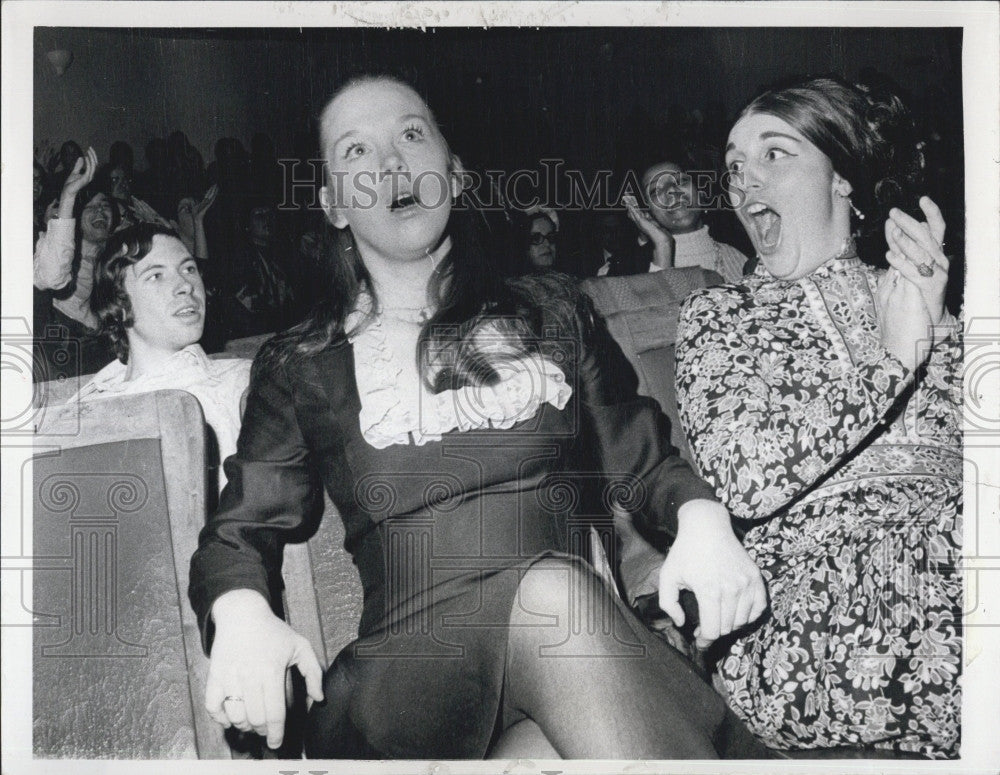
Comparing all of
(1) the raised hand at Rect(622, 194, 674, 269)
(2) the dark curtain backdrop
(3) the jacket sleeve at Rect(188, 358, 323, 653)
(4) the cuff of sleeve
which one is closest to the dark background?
(2) the dark curtain backdrop

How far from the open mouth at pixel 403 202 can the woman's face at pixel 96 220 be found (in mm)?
758

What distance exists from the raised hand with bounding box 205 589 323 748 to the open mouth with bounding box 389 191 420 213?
1049 millimetres

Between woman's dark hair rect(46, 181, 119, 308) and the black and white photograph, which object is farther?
woman's dark hair rect(46, 181, 119, 308)

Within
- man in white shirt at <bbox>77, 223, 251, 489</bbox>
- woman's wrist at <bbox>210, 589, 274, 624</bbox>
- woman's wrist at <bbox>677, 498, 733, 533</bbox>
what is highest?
man in white shirt at <bbox>77, 223, 251, 489</bbox>

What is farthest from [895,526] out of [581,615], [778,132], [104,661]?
[104,661]

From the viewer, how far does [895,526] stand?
7.91ft

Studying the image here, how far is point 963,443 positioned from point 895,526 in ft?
1.12

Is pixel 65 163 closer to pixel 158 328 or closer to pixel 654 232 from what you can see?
pixel 158 328

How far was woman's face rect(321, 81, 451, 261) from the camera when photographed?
2.53 meters

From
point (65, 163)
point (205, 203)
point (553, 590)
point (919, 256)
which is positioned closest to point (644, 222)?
point (919, 256)

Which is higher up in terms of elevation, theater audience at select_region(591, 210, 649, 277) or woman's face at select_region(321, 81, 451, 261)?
woman's face at select_region(321, 81, 451, 261)

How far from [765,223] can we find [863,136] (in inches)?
13.8

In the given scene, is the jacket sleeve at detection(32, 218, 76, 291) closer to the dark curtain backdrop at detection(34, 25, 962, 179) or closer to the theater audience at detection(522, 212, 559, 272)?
the dark curtain backdrop at detection(34, 25, 962, 179)

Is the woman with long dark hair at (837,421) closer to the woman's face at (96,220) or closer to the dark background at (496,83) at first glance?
the dark background at (496,83)
